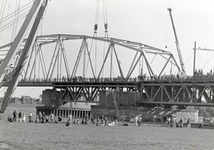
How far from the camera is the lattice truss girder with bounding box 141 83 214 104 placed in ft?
302

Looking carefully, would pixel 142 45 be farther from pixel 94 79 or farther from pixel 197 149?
pixel 197 149

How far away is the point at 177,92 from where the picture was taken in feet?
328

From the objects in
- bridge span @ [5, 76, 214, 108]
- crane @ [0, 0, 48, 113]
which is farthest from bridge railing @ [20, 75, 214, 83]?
crane @ [0, 0, 48, 113]

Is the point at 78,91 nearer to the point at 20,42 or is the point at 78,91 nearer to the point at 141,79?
the point at 141,79

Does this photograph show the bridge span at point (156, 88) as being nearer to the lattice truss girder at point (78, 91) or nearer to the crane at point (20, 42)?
the lattice truss girder at point (78, 91)

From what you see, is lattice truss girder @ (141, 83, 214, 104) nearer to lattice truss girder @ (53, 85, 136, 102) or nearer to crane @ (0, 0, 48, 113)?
lattice truss girder @ (53, 85, 136, 102)

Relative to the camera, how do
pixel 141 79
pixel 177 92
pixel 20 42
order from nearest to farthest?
pixel 20 42 → pixel 177 92 → pixel 141 79

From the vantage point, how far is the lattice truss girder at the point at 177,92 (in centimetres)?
9206

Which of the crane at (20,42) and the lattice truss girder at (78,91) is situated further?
the lattice truss girder at (78,91)

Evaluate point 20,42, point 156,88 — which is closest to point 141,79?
point 156,88

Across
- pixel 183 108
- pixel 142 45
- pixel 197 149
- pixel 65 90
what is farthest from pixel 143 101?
pixel 197 149

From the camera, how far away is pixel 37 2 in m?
35.8

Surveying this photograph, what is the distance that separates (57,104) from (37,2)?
322 feet

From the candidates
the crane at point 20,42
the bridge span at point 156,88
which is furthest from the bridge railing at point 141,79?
the crane at point 20,42
